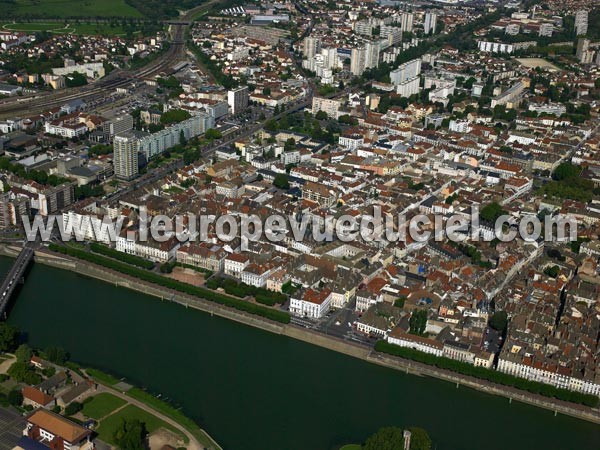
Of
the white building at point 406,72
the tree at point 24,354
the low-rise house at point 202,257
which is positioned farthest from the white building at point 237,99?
the tree at point 24,354

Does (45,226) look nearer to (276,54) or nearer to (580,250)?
(580,250)

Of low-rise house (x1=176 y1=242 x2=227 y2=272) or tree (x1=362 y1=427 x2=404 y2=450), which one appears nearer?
tree (x1=362 y1=427 x2=404 y2=450)

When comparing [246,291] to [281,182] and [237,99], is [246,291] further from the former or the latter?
[237,99]

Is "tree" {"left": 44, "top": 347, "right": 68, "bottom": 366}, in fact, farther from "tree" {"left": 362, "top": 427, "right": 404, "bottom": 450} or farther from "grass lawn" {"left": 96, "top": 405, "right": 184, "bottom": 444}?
"tree" {"left": 362, "top": 427, "right": 404, "bottom": 450}

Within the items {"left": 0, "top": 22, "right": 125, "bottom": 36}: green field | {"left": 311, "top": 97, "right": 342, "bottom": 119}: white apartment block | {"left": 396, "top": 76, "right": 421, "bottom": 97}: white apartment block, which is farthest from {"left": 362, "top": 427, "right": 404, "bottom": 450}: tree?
{"left": 0, "top": 22, "right": 125, "bottom": 36}: green field

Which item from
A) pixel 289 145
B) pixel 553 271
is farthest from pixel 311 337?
pixel 289 145

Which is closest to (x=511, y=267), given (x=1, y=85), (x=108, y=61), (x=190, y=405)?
(x=190, y=405)

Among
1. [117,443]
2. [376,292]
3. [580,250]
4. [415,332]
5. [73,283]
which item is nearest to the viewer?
[117,443]
